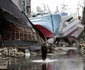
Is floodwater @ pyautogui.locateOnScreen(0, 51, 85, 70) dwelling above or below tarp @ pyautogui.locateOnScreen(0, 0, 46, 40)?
below

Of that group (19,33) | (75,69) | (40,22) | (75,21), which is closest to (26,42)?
(19,33)


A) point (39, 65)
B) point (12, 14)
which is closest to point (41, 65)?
point (39, 65)

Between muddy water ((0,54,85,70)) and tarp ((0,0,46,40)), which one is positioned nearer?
muddy water ((0,54,85,70))

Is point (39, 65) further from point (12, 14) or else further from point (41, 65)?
point (12, 14)

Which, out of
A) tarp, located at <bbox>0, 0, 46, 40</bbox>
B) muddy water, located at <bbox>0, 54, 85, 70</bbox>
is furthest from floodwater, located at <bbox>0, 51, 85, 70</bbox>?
tarp, located at <bbox>0, 0, 46, 40</bbox>

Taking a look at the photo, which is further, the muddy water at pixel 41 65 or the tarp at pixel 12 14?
the tarp at pixel 12 14

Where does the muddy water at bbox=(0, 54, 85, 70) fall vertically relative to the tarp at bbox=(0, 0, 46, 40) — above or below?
below

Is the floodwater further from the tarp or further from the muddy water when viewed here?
the tarp

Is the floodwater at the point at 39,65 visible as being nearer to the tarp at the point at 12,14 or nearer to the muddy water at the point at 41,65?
the muddy water at the point at 41,65

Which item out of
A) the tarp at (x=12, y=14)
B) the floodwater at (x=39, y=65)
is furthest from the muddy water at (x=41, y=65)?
the tarp at (x=12, y=14)

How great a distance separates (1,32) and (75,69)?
21.4 meters

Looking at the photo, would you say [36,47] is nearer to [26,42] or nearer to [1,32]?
[26,42]

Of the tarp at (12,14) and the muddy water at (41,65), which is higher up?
the tarp at (12,14)

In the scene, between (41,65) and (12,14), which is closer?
(41,65)
